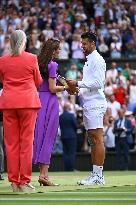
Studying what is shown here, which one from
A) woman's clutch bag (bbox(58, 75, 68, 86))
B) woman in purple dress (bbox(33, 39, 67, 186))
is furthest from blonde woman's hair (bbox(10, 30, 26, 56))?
woman's clutch bag (bbox(58, 75, 68, 86))

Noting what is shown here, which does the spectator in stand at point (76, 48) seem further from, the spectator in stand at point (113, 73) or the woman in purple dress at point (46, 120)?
the woman in purple dress at point (46, 120)

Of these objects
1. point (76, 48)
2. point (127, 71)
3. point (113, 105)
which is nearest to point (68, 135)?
point (113, 105)

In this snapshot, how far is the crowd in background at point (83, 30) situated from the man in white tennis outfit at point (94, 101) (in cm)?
1174

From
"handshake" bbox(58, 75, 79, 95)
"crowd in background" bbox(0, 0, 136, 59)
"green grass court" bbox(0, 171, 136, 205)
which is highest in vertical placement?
"crowd in background" bbox(0, 0, 136, 59)

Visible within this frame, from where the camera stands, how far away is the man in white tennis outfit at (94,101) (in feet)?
48.9

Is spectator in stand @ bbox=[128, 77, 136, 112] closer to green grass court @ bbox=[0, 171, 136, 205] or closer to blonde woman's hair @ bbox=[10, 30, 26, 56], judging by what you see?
green grass court @ bbox=[0, 171, 136, 205]

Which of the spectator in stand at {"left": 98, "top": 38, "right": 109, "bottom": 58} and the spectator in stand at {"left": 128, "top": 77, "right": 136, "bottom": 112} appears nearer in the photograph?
the spectator in stand at {"left": 128, "top": 77, "right": 136, "bottom": 112}

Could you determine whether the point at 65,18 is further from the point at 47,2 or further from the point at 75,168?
the point at 75,168

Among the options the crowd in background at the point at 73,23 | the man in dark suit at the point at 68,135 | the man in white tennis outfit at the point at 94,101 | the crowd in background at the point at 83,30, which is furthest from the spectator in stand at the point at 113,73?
the man in white tennis outfit at the point at 94,101

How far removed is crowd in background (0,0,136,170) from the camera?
28.1 m

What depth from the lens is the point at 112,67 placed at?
2997 cm

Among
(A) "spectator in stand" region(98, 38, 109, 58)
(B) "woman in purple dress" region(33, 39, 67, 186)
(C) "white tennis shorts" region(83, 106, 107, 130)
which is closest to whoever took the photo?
(B) "woman in purple dress" region(33, 39, 67, 186)

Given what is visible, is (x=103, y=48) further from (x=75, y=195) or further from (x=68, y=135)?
(x=75, y=195)

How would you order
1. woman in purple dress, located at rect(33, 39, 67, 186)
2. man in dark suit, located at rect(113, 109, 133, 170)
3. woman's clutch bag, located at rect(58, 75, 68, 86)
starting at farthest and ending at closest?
man in dark suit, located at rect(113, 109, 133, 170), woman's clutch bag, located at rect(58, 75, 68, 86), woman in purple dress, located at rect(33, 39, 67, 186)
